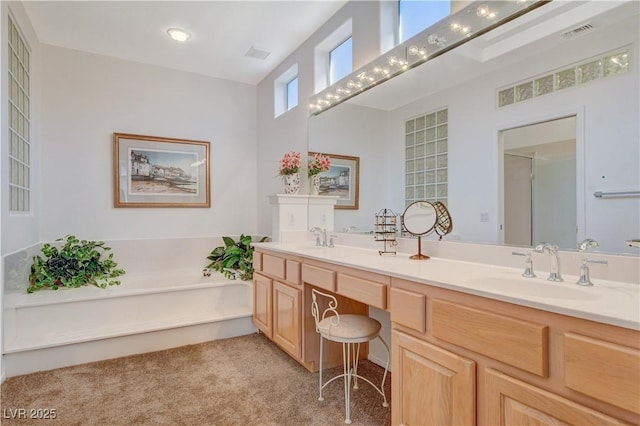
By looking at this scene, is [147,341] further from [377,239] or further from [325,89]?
[325,89]

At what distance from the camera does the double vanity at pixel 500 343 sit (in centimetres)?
87

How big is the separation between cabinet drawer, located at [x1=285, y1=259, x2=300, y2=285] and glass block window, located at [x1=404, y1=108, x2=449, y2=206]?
87 cm

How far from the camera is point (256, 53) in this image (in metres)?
3.54

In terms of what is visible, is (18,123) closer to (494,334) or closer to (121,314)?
(121,314)

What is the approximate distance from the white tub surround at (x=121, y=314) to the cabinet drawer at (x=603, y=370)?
2735 millimetres

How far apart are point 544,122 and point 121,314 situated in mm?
3376

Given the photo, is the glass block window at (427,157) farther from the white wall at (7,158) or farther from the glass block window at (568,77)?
the white wall at (7,158)

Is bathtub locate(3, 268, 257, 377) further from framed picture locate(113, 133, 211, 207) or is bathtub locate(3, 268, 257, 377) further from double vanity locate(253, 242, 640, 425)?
double vanity locate(253, 242, 640, 425)

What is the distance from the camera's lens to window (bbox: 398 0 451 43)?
2109 millimetres

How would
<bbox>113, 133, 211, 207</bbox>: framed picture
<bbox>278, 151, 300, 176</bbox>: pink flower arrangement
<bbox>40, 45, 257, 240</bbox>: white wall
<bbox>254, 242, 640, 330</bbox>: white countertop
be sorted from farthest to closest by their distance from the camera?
1. <bbox>113, 133, 211, 207</bbox>: framed picture
2. <bbox>40, 45, 257, 240</bbox>: white wall
3. <bbox>278, 151, 300, 176</bbox>: pink flower arrangement
4. <bbox>254, 242, 640, 330</bbox>: white countertop

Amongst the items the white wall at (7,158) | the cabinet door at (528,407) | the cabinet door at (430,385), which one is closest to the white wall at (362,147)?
the cabinet door at (430,385)

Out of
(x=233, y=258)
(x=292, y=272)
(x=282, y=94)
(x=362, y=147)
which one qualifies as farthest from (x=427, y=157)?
(x=233, y=258)

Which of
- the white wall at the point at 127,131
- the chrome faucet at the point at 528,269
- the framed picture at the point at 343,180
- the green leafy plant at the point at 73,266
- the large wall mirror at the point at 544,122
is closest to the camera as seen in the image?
the large wall mirror at the point at 544,122

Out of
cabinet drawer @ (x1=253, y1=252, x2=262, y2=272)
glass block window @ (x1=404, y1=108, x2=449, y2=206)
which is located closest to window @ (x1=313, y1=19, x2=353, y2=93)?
glass block window @ (x1=404, y1=108, x2=449, y2=206)
